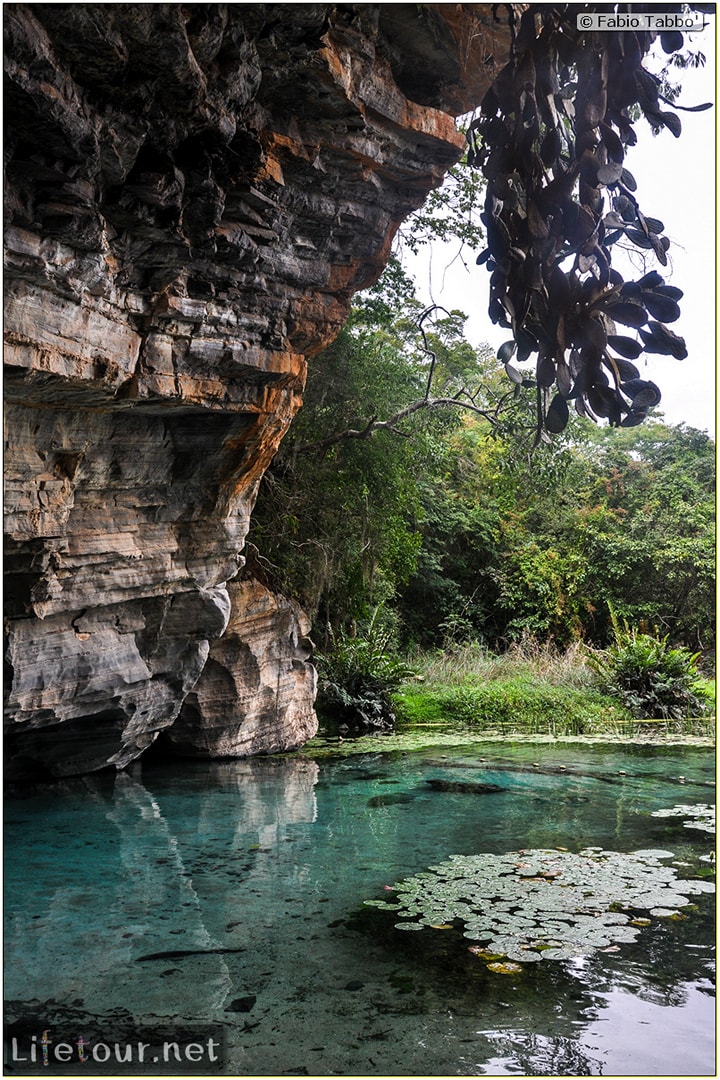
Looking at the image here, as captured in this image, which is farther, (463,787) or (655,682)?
(655,682)

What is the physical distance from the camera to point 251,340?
607cm

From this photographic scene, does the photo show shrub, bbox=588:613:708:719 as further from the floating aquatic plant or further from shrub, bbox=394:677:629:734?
the floating aquatic plant

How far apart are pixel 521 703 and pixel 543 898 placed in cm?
710

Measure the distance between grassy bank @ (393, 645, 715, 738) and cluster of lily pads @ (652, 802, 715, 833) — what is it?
12.8ft

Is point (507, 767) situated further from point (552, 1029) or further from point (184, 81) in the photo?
point (184, 81)

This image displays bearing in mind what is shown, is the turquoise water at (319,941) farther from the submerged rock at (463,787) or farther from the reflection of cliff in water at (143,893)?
the submerged rock at (463,787)

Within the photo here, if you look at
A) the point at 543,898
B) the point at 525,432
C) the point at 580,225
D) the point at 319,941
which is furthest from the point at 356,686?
the point at 580,225

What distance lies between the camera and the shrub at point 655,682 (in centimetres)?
1146

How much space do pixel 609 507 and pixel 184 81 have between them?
13.8 meters

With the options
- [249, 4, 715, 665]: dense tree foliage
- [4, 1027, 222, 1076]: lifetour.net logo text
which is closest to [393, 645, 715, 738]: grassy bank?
[249, 4, 715, 665]: dense tree foliage

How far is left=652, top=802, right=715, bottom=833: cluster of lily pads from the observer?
20.1 ft

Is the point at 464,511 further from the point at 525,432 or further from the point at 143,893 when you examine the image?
the point at 143,893

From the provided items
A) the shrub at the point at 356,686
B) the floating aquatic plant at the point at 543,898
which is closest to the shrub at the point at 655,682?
the shrub at the point at 356,686

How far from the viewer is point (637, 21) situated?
7.57ft
